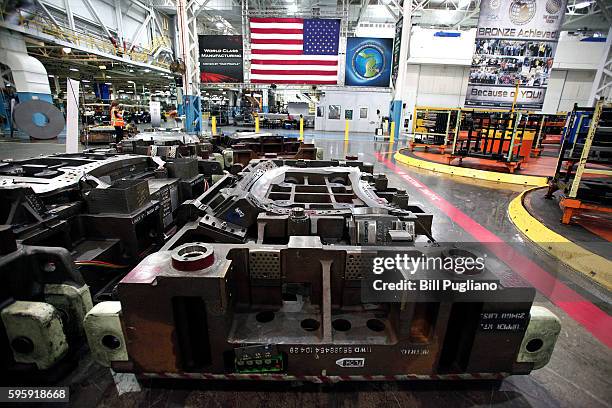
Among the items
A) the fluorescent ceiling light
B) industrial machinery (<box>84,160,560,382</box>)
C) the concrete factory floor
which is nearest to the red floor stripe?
the concrete factory floor

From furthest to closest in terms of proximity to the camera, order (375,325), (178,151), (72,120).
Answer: (178,151)
(72,120)
(375,325)

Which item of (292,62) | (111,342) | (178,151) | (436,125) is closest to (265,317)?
(111,342)

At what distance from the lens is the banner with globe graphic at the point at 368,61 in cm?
1794

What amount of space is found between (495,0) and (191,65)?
14.1m

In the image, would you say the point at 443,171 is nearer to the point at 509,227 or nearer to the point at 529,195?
the point at 529,195

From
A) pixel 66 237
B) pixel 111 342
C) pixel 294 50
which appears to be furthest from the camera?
pixel 294 50

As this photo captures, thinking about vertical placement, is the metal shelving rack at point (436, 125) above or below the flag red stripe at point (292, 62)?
below

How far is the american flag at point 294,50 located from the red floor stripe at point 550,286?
13984 mm

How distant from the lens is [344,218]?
97.0 inches

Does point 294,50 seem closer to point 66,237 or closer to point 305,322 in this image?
point 66,237

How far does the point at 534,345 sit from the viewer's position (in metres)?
1.65

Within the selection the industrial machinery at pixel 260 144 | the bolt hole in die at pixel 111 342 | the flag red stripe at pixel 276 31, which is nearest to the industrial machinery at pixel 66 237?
the bolt hole in die at pixel 111 342

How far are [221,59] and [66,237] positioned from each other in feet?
59.0

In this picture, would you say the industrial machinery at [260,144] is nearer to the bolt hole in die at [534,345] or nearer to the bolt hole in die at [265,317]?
the bolt hole in die at [265,317]
